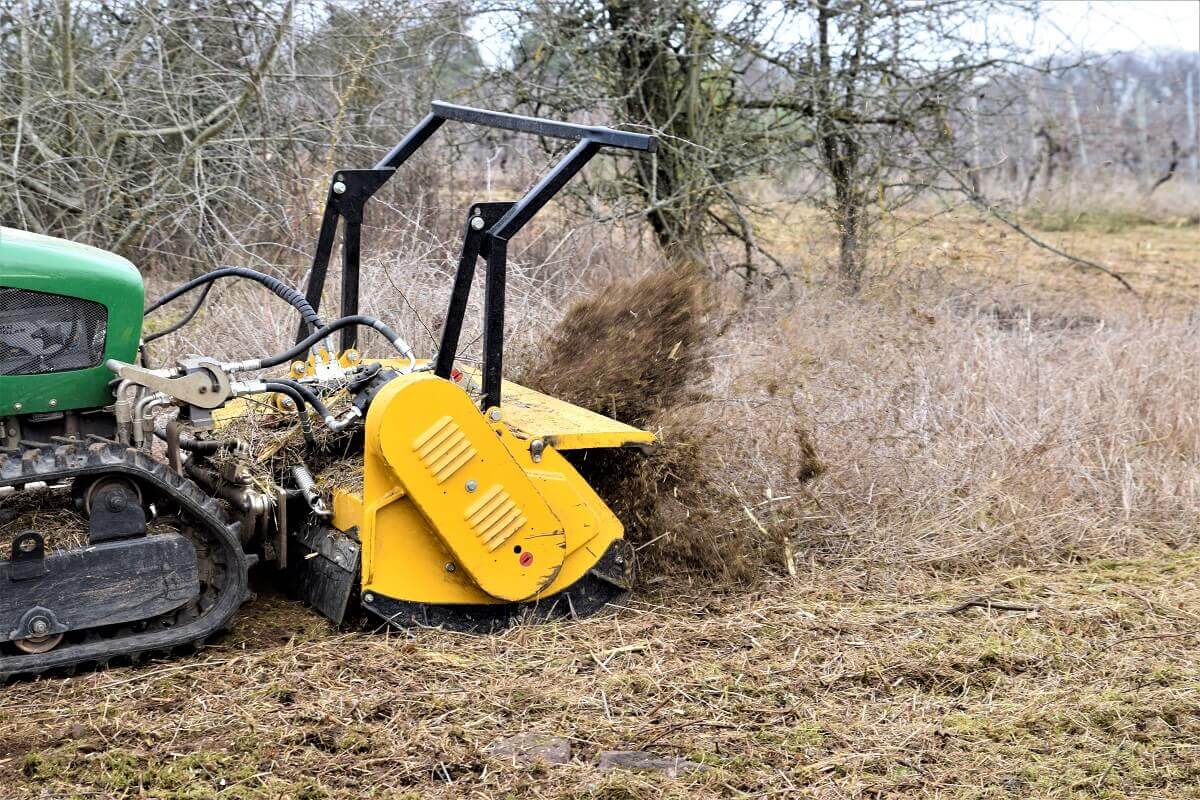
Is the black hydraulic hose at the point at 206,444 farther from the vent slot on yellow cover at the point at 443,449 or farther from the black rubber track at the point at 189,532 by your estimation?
the vent slot on yellow cover at the point at 443,449

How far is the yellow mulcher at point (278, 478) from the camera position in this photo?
11.6 ft

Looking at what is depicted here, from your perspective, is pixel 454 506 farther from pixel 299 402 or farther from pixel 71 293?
pixel 71 293

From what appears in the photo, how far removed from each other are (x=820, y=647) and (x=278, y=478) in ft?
6.05

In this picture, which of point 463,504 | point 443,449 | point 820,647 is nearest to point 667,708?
point 820,647

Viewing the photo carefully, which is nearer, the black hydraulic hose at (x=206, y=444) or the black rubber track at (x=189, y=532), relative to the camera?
the black rubber track at (x=189, y=532)

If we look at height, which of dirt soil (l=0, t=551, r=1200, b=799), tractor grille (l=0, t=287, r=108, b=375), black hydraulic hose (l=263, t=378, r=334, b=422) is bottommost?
dirt soil (l=0, t=551, r=1200, b=799)

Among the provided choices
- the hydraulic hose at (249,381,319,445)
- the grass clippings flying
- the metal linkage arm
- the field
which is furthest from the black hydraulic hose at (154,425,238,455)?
the metal linkage arm

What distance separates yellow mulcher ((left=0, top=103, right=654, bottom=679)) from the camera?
353cm

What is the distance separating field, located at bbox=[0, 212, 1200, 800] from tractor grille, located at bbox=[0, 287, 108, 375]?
2.97 feet

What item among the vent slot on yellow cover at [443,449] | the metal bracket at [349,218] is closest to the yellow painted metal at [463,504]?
the vent slot on yellow cover at [443,449]

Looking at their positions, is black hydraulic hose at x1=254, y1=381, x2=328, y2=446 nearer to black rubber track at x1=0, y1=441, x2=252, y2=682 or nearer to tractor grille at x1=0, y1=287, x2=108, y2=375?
black rubber track at x1=0, y1=441, x2=252, y2=682

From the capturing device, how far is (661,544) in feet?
15.2

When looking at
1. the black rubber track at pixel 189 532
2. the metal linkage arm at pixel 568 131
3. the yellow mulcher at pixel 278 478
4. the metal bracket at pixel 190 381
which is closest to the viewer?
the black rubber track at pixel 189 532

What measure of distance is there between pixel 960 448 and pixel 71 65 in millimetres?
5899
